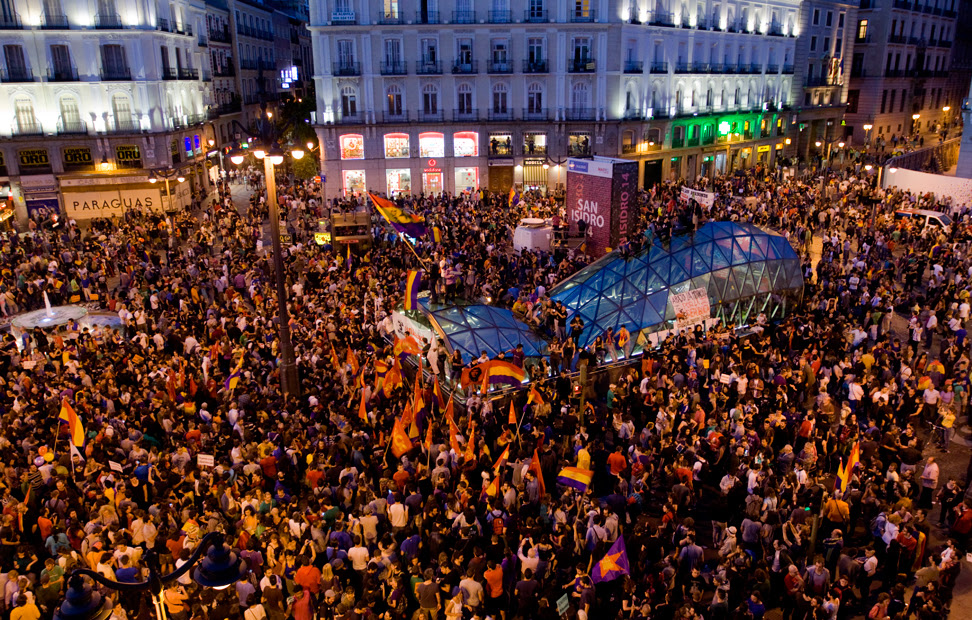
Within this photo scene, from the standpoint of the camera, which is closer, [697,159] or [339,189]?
[339,189]

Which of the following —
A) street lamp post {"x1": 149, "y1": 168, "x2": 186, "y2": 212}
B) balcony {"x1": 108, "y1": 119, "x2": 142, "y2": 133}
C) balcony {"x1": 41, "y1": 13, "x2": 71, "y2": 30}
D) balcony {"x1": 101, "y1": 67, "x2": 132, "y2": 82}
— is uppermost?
balcony {"x1": 41, "y1": 13, "x2": 71, "y2": 30}

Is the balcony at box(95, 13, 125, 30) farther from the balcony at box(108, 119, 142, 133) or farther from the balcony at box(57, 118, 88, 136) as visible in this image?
the balcony at box(57, 118, 88, 136)

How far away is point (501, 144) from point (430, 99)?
5.14 meters

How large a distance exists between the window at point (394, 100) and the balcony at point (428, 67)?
5.44 ft

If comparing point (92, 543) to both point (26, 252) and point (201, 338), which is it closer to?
point (201, 338)

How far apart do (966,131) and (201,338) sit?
1741 inches

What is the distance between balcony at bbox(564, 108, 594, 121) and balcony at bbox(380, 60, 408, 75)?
10089mm

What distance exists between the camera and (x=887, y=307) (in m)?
20.6

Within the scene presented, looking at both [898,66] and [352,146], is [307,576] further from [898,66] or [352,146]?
[898,66]

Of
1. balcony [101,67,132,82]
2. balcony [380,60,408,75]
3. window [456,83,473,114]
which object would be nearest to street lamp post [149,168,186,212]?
balcony [101,67,132,82]

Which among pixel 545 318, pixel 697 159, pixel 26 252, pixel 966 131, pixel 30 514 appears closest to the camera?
pixel 30 514

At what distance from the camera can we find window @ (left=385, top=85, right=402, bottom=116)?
45.6 metres

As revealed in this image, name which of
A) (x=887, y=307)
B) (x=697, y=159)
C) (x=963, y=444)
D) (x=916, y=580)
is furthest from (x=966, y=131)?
(x=916, y=580)

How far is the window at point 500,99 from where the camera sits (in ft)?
152
